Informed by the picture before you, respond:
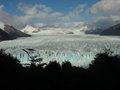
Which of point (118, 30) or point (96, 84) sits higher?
point (118, 30)

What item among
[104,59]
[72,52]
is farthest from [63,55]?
[104,59]

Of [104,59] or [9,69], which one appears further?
[104,59]

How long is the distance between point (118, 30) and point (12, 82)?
17293 centimetres

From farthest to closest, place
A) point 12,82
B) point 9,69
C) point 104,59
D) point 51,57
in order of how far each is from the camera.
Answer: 1. point 51,57
2. point 104,59
3. point 9,69
4. point 12,82

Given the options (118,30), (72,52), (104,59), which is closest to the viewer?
(104,59)

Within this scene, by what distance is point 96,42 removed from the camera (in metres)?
69.7

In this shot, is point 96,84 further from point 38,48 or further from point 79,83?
point 38,48

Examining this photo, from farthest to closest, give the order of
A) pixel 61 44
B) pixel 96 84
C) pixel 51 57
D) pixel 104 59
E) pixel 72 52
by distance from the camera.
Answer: pixel 61 44 < pixel 72 52 < pixel 51 57 < pixel 104 59 < pixel 96 84

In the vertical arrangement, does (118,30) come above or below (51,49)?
above

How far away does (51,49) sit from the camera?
6200cm

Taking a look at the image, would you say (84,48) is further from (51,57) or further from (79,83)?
(79,83)

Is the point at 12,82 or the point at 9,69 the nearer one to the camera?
the point at 12,82

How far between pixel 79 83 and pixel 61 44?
53569 mm

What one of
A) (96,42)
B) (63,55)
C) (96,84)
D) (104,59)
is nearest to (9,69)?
(96,84)
